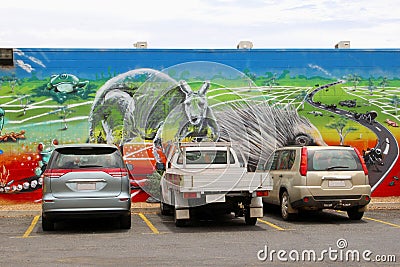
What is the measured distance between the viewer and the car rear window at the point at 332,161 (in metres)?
14.6

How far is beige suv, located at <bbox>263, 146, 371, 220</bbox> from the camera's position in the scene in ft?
47.3

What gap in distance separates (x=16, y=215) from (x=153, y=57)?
6.05m

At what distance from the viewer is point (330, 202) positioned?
1441cm

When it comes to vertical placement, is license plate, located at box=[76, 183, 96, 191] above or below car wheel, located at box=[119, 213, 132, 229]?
above

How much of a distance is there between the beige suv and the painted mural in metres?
3.53

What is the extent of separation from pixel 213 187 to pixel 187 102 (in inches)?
256

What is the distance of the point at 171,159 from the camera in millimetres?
16406

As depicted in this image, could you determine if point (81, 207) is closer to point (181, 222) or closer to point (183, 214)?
point (183, 214)

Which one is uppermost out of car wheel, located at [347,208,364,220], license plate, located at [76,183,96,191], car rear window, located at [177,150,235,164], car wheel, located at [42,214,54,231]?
car rear window, located at [177,150,235,164]

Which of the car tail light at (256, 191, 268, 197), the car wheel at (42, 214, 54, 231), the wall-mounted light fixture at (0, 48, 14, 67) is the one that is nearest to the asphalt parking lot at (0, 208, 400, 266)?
the car wheel at (42, 214, 54, 231)

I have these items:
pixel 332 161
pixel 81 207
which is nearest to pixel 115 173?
pixel 81 207

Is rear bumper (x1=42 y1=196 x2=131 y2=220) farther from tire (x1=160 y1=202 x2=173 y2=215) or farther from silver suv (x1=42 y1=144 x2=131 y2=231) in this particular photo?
tire (x1=160 y1=202 x2=173 y2=215)

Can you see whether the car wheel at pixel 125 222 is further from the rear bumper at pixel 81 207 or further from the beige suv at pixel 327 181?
the beige suv at pixel 327 181

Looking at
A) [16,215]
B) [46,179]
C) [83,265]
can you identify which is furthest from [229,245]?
[16,215]
